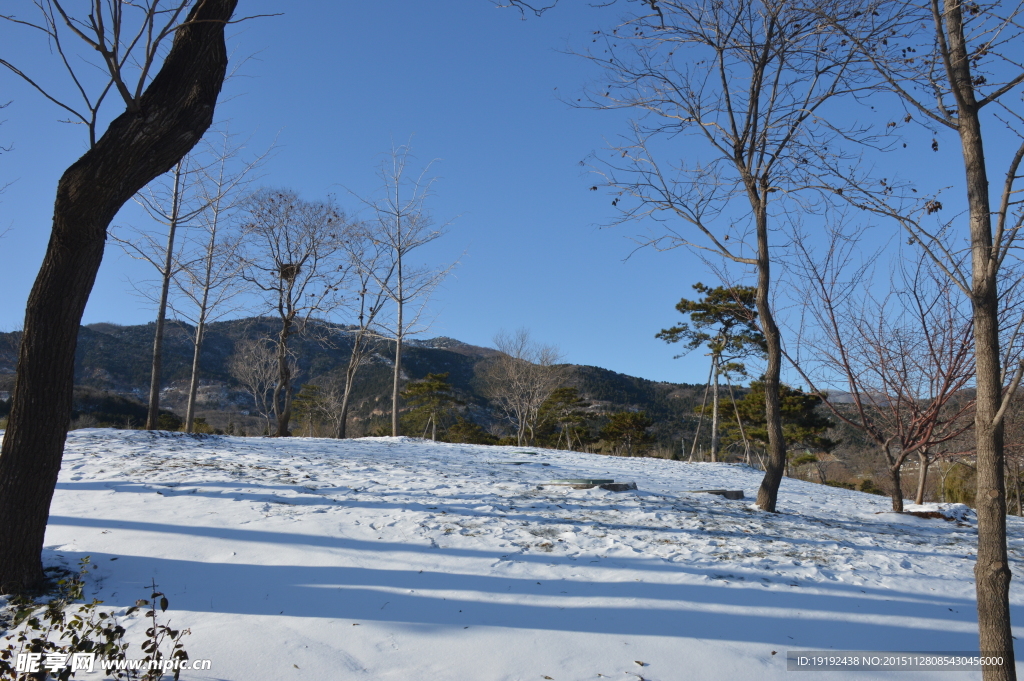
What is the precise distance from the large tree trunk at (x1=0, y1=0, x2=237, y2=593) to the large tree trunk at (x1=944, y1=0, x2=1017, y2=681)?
4.19 meters

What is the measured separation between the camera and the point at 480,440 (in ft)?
101

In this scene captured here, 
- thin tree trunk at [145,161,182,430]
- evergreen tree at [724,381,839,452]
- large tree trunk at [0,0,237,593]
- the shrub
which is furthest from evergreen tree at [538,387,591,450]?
the shrub

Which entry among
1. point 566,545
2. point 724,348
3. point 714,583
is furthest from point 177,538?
point 724,348

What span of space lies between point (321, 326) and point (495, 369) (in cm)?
1311

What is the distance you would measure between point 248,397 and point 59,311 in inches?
1861

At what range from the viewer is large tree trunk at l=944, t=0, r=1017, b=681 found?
2.36 meters

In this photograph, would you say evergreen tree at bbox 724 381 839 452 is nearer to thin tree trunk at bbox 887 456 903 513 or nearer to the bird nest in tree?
thin tree trunk at bbox 887 456 903 513

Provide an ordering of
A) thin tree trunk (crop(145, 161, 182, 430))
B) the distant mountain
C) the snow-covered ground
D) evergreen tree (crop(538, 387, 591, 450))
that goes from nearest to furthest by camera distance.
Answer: the snow-covered ground
thin tree trunk (crop(145, 161, 182, 430))
evergreen tree (crop(538, 387, 591, 450))
the distant mountain

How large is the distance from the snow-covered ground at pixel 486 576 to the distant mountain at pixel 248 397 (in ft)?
94.3

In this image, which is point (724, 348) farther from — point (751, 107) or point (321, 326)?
point (751, 107)

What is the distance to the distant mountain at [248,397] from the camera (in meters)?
39.9

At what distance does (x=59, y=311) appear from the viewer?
3.40 m

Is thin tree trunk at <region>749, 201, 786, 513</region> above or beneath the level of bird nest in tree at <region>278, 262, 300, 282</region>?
beneath

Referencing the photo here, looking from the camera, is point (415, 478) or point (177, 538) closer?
point (177, 538)
